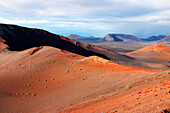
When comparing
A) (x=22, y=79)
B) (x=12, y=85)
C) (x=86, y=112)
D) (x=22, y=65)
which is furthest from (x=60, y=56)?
(x=86, y=112)

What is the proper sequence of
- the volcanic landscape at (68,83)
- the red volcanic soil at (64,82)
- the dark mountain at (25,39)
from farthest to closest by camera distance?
the dark mountain at (25,39), the red volcanic soil at (64,82), the volcanic landscape at (68,83)

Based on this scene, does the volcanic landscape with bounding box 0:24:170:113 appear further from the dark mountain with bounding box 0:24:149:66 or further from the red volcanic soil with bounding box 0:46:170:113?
the dark mountain with bounding box 0:24:149:66

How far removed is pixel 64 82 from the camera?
42.0 ft

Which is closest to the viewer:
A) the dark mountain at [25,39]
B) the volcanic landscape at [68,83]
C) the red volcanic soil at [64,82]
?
the volcanic landscape at [68,83]

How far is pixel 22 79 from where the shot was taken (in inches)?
531

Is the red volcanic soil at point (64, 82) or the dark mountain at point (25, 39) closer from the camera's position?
the red volcanic soil at point (64, 82)

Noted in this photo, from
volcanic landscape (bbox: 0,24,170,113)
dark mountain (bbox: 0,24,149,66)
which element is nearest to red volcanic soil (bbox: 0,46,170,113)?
volcanic landscape (bbox: 0,24,170,113)

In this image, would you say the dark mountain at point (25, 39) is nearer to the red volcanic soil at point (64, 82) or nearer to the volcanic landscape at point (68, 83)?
the volcanic landscape at point (68, 83)

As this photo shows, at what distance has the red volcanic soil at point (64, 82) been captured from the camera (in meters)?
8.71

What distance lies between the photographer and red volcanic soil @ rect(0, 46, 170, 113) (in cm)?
871

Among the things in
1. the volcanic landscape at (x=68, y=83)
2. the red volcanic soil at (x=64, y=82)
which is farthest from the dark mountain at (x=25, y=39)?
the red volcanic soil at (x=64, y=82)

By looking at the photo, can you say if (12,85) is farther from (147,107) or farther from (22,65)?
(147,107)

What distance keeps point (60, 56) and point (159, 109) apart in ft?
47.3

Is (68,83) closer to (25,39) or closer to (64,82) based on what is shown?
(64,82)
